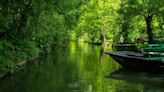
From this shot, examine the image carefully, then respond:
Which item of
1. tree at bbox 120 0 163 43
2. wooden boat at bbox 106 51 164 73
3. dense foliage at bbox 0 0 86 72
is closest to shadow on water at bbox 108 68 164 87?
wooden boat at bbox 106 51 164 73

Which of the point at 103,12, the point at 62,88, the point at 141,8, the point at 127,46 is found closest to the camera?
the point at 62,88

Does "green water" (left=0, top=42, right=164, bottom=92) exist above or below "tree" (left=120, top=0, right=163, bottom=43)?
below

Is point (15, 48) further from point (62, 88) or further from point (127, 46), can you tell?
point (127, 46)

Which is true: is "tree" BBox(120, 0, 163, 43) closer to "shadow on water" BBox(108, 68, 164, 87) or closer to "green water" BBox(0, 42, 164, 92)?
"shadow on water" BBox(108, 68, 164, 87)

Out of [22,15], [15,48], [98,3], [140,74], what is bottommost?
[140,74]

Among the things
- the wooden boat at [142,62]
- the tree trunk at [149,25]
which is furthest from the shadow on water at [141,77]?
the tree trunk at [149,25]

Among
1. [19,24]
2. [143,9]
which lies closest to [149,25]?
[143,9]

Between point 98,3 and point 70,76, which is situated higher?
point 98,3

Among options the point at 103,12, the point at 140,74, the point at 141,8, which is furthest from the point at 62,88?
the point at 103,12

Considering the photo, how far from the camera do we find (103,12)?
50.2m

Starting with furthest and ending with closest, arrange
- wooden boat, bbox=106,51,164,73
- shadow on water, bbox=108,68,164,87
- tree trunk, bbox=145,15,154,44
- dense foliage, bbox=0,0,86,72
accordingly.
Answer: tree trunk, bbox=145,15,154,44, wooden boat, bbox=106,51,164,73, shadow on water, bbox=108,68,164,87, dense foliage, bbox=0,0,86,72

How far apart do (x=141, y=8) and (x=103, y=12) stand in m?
22.9

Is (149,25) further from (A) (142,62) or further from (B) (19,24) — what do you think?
(B) (19,24)

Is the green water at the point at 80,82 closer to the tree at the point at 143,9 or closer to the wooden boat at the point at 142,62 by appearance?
the wooden boat at the point at 142,62
